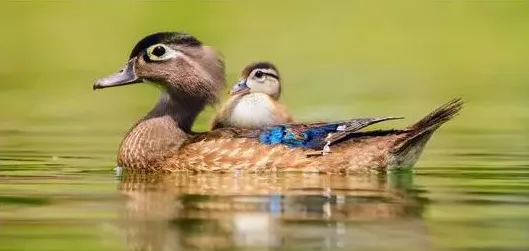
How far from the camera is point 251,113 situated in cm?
1803

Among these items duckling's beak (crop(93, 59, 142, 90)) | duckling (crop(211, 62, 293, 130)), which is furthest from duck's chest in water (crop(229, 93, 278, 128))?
duckling's beak (crop(93, 59, 142, 90))

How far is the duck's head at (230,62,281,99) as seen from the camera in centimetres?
1855

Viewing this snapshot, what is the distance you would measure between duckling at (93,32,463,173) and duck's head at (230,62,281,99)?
3.91 ft

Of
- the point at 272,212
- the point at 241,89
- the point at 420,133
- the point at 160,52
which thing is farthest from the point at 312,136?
the point at 272,212

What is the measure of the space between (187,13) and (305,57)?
6.19 meters

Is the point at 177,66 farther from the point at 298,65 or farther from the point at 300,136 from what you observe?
the point at 298,65

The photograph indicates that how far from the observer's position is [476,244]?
11.6 metres

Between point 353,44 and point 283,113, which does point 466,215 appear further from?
point 353,44

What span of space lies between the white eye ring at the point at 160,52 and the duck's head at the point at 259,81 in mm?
1117

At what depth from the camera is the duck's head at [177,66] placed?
17516mm

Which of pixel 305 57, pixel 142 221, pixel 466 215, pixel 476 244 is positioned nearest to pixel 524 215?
pixel 466 215

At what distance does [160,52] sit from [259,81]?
1440 millimetres

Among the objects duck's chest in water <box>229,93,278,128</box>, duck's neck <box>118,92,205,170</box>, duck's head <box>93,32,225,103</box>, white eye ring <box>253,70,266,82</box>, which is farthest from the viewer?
white eye ring <box>253,70,266,82</box>

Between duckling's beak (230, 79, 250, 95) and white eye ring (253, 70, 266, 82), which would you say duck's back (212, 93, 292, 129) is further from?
white eye ring (253, 70, 266, 82)
